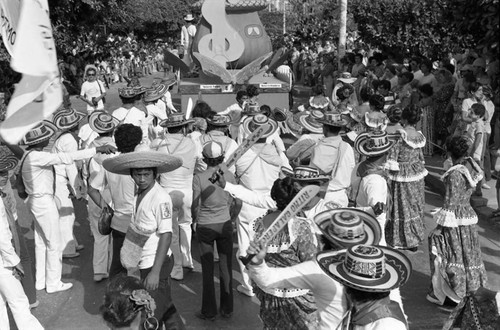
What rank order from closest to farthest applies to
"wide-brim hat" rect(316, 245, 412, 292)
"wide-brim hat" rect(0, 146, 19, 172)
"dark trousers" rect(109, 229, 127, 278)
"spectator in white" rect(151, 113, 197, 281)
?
"wide-brim hat" rect(316, 245, 412, 292) → "dark trousers" rect(109, 229, 127, 278) → "wide-brim hat" rect(0, 146, 19, 172) → "spectator in white" rect(151, 113, 197, 281)

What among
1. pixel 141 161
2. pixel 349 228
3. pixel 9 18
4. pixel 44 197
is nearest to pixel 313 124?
pixel 44 197

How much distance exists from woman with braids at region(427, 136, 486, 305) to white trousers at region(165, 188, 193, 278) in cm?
284

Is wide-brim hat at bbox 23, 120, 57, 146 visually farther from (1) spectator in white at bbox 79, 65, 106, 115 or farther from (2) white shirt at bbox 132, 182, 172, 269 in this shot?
(1) spectator in white at bbox 79, 65, 106, 115

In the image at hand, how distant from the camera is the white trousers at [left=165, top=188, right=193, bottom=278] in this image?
23.6ft

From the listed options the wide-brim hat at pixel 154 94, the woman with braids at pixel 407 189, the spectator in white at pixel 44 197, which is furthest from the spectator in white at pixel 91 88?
the woman with braids at pixel 407 189

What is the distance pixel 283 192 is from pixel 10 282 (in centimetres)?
263

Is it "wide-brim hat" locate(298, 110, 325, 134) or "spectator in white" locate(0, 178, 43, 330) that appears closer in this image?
"spectator in white" locate(0, 178, 43, 330)

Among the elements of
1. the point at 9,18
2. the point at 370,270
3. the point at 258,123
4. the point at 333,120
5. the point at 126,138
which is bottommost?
the point at 258,123

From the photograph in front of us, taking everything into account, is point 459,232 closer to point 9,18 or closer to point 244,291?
point 244,291

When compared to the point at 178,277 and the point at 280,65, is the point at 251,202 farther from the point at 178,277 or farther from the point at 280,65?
the point at 280,65

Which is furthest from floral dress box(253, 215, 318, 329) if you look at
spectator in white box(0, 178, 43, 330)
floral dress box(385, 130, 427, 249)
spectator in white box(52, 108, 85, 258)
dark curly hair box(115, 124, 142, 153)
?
spectator in white box(52, 108, 85, 258)

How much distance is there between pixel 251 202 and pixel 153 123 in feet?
16.5

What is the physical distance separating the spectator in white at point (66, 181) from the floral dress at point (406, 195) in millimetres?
4036

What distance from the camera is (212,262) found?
6.00 metres
